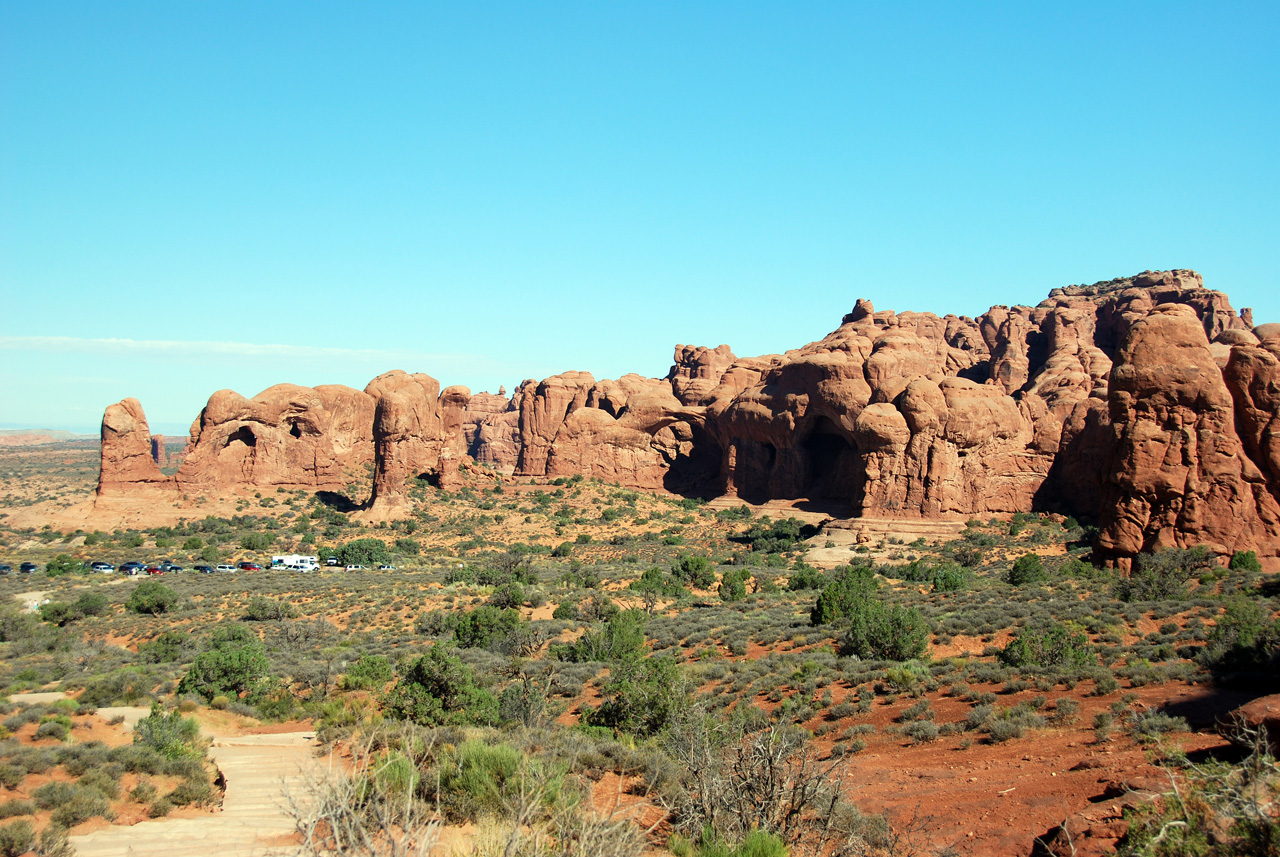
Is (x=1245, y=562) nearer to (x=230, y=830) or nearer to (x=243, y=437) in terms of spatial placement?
(x=230, y=830)

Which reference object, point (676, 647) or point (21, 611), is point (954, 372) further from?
point (21, 611)

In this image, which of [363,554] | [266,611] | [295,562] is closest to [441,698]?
[266,611]

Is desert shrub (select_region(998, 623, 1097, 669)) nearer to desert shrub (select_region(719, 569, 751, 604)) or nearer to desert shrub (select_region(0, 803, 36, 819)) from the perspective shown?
desert shrub (select_region(719, 569, 751, 604))

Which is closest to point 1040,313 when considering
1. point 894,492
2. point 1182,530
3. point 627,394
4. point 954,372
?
point 954,372

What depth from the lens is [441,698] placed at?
48.6ft

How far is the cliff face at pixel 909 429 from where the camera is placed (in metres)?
24.0

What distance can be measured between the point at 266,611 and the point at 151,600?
13.1 ft

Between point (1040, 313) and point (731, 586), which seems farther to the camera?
point (1040, 313)

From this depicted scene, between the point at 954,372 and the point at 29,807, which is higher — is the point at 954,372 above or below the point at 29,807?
above

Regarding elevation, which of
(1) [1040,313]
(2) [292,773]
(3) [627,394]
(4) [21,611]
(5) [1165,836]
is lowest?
(4) [21,611]

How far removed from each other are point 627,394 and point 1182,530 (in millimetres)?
46330

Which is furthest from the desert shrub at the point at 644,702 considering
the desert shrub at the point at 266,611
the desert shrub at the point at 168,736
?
the desert shrub at the point at 266,611

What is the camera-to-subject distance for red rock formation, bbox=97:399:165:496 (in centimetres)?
4828

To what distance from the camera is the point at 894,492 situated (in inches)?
1665
